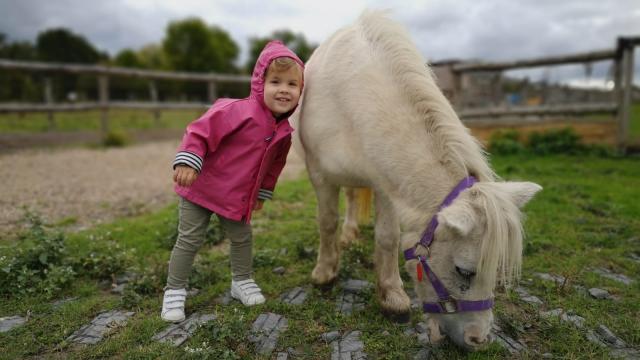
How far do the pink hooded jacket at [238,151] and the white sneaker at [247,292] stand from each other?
20.9 inches

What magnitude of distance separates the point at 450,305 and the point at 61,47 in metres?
53.7

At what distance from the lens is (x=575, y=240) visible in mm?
3912

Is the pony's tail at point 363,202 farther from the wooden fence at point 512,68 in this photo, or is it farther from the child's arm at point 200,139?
the wooden fence at point 512,68

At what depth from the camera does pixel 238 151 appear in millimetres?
2682

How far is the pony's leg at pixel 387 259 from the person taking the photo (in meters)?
2.71

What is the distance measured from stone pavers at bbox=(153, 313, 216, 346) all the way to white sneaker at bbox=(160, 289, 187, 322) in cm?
5

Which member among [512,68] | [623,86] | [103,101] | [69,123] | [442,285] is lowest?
[442,285]

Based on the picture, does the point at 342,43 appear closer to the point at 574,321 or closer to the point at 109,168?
the point at 574,321

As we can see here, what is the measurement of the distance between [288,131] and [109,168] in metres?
6.46

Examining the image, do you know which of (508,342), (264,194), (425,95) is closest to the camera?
(425,95)

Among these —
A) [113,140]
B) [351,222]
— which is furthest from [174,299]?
[113,140]

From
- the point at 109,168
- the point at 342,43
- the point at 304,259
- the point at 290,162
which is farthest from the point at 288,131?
the point at 290,162

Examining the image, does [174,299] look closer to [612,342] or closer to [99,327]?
[99,327]

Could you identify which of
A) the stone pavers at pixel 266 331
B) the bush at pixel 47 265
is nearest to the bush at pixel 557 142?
the stone pavers at pixel 266 331
